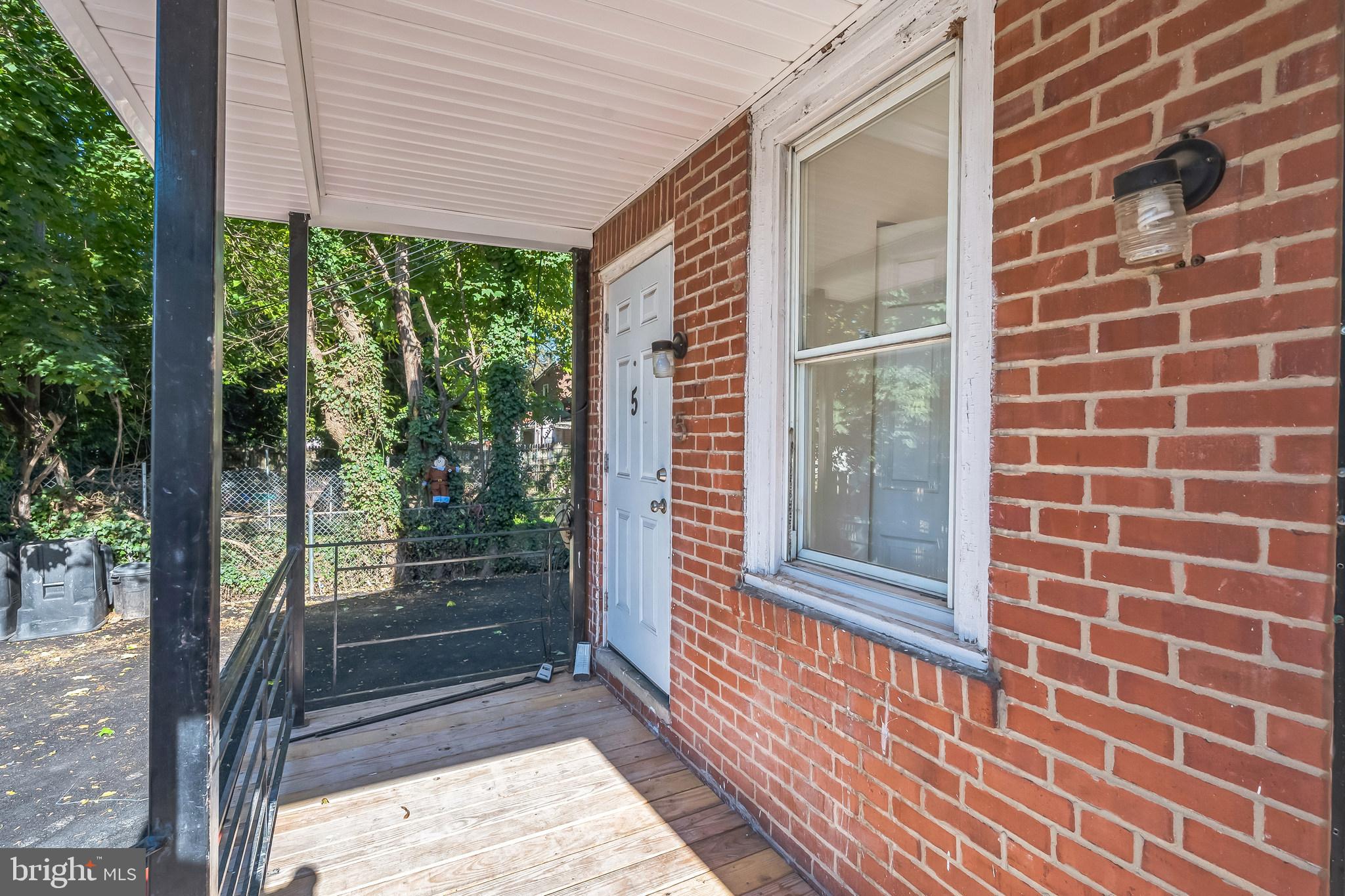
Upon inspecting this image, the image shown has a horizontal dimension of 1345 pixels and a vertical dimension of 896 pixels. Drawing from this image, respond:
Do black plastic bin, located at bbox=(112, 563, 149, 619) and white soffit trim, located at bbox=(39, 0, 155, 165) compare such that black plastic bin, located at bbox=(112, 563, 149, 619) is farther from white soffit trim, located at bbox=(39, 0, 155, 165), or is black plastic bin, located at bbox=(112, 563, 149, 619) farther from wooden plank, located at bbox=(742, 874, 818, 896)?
wooden plank, located at bbox=(742, 874, 818, 896)

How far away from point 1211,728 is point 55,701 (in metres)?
5.75

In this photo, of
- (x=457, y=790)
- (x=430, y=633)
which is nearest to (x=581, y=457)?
(x=430, y=633)

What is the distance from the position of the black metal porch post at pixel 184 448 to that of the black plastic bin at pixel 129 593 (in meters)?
6.10

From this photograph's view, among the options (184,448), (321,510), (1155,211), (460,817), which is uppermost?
(1155,211)

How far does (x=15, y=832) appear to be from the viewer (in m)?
2.65

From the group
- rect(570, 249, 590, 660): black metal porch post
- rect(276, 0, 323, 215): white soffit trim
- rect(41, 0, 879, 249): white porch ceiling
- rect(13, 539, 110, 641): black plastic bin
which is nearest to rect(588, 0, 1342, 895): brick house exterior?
rect(41, 0, 879, 249): white porch ceiling

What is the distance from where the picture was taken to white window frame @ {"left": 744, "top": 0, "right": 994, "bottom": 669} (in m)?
1.39

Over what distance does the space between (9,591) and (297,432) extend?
14.5 feet

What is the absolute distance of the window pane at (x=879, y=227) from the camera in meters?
1.64

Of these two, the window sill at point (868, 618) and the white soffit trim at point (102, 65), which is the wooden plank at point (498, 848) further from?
the white soffit trim at point (102, 65)

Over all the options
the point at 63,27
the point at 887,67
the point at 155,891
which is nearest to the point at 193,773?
the point at 155,891

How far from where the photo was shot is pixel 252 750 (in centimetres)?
201

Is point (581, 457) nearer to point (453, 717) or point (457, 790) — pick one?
point (453, 717)

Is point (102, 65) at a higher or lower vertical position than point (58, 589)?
higher
